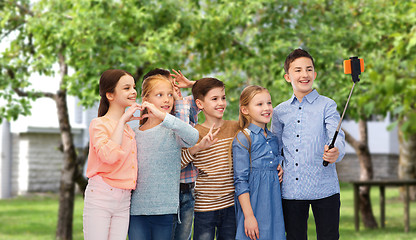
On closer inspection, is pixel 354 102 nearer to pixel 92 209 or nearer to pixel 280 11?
pixel 280 11

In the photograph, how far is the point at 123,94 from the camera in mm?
2988

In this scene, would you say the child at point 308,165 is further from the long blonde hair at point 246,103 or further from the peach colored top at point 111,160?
the peach colored top at point 111,160

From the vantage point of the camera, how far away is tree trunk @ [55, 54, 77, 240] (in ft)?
28.4

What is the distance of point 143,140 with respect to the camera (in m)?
3.01

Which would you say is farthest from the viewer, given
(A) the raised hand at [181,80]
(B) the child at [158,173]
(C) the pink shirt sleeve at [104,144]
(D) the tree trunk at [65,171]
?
(D) the tree trunk at [65,171]

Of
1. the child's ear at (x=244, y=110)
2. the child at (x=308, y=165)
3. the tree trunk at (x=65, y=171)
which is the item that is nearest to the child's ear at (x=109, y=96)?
the child's ear at (x=244, y=110)

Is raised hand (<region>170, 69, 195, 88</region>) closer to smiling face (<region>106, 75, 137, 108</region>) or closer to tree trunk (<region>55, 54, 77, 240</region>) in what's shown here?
smiling face (<region>106, 75, 137, 108</region>)

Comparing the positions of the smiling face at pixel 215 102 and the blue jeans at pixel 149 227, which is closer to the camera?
the blue jeans at pixel 149 227

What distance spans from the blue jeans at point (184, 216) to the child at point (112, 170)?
0.37 m

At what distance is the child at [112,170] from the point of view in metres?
2.82

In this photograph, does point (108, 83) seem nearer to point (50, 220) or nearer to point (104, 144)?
point (104, 144)

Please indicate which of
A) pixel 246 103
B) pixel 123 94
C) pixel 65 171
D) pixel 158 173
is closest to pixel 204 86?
pixel 246 103

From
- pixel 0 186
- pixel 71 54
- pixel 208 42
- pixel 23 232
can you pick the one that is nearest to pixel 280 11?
pixel 208 42

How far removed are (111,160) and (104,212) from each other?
0.28 metres
